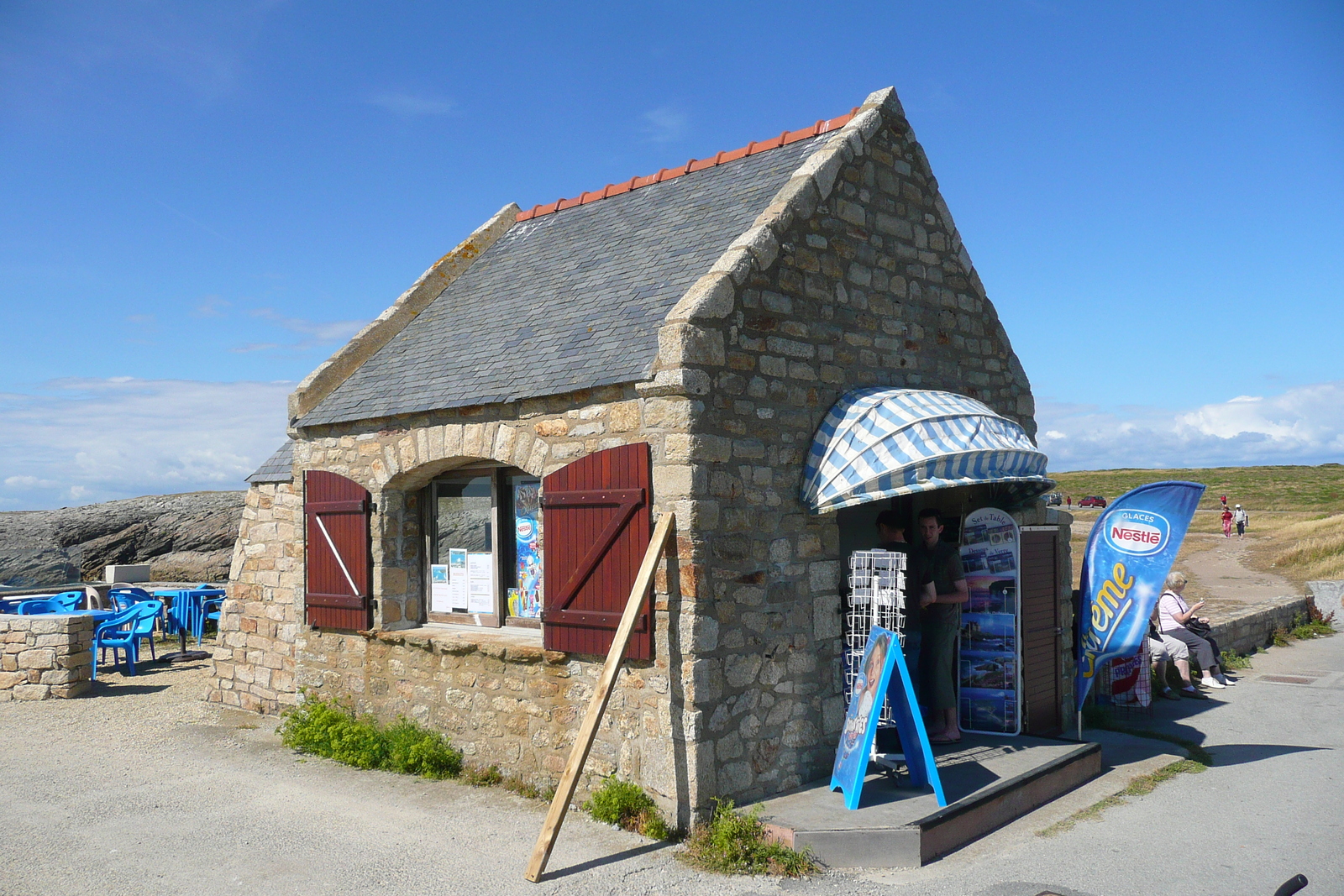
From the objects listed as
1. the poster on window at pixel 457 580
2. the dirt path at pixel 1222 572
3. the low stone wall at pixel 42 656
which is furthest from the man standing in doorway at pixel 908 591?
the dirt path at pixel 1222 572

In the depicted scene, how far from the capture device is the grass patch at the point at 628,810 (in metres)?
5.88

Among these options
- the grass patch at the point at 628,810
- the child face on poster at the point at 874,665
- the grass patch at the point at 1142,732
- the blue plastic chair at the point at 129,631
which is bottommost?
the grass patch at the point at 1142,732

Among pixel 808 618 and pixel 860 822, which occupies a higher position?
pixel 808 618

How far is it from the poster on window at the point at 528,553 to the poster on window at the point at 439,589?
75 cm

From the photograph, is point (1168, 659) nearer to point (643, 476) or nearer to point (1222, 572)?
point (643, 476)

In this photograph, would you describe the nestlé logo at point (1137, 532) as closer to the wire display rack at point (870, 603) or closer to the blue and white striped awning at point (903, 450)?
the blue and white striped awning at point (903, 450)

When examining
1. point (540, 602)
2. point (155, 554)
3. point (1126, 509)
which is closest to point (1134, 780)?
point (1126, 509)

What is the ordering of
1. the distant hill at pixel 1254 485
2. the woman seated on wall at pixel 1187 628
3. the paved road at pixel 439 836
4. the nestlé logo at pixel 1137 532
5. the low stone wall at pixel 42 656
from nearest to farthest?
the paved road at pixel 439 836, the nestlé logo at pixel 1137 532, the low stone wall at pixel 42 656, the woman seated on wall at pixel 1187 628, the distant hill at pixel 1254 485

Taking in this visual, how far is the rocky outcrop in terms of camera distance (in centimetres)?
1753

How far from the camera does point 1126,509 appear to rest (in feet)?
24.5

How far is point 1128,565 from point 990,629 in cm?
117

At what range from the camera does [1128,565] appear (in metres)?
7.40

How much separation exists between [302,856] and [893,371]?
5.45m

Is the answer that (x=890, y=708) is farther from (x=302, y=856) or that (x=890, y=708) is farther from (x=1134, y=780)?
(x=302, y=856)
